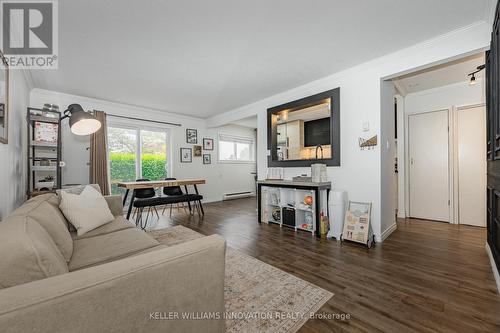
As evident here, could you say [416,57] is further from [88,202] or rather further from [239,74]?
[88,202]

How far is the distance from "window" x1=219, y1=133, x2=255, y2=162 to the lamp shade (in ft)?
13.3

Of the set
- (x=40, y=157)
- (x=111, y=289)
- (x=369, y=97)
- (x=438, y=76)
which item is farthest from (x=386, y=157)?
(x=40, y=157)

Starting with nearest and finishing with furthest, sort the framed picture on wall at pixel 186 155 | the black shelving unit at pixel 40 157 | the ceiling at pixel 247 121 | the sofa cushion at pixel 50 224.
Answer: the sofa cushion at pixel 50 224 < the black shelving unit at pixel 40 157 < the ceiling at pixel 247 121 < the framed picture on wall at pixel 186 155

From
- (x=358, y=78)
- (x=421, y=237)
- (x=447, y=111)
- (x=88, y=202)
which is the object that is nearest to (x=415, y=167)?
(x=447, y=111)

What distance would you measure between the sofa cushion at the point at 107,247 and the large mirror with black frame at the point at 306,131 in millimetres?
2781

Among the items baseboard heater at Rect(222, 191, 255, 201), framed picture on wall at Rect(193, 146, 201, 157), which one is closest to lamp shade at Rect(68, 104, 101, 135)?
framed picture on wall at Rect(193, 146, 201, 157)

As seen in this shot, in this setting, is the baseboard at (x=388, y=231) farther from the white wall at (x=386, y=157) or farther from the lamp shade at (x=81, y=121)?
the lamp shade at (x=81, y=121)

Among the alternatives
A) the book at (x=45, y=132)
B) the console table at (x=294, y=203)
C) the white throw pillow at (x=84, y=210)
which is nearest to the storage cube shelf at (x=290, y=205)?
the console table at (x=294, y=203)

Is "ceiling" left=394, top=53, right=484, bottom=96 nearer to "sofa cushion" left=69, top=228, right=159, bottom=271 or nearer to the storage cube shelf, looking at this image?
the storage cube shelf

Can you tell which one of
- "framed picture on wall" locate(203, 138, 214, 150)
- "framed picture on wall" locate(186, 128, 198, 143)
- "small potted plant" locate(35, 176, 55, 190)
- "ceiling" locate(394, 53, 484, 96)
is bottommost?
"small potted plant" locate(35, 176, 55, 190)

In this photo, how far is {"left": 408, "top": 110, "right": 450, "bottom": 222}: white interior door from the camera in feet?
12.2

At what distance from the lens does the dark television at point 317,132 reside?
17.4 ft

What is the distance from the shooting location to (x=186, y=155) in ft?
19.0

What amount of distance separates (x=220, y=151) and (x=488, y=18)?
5.74 metres
